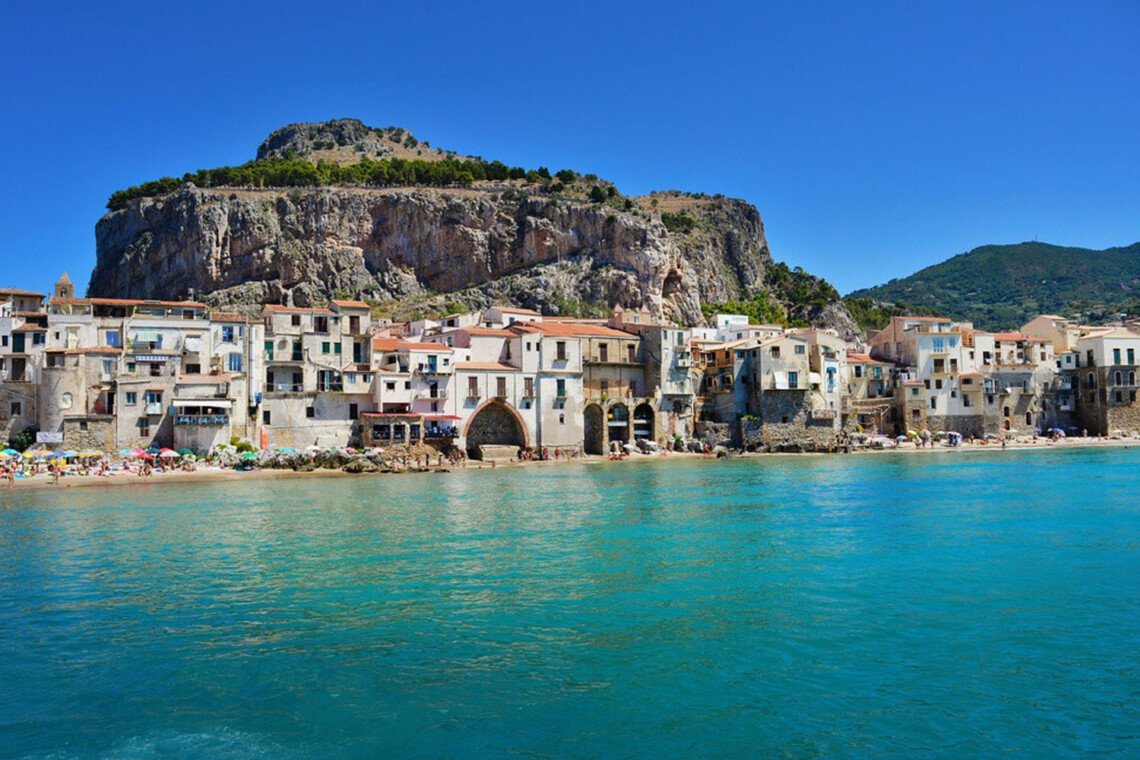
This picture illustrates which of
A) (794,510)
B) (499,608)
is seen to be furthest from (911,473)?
(499,608)

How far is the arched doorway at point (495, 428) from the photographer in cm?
5822

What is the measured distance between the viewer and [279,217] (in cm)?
10656

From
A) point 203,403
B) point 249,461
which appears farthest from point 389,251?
point 249,461

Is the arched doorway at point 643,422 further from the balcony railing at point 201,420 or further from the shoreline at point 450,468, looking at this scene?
the balcony railing at point 201,420

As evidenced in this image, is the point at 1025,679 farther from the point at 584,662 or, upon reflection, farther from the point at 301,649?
the point at 301,649

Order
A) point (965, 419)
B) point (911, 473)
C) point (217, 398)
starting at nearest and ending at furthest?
point (911, 473), point (217, 398), point (965, 419)

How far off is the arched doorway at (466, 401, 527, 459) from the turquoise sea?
28.9 m

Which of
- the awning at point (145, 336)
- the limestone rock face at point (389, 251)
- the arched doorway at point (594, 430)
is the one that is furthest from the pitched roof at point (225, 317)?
the limestone rock face at point (389, 251)

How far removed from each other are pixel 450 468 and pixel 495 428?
7676 mm

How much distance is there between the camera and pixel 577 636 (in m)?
13.9

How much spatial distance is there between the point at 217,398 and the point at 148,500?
1639 cm

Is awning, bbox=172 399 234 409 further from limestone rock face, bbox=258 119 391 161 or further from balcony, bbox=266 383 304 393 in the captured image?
limestone rock face, bbox=258 119 391 161

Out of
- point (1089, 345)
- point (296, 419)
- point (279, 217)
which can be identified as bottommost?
point (296, 419)

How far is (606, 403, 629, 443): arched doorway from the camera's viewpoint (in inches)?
2511
